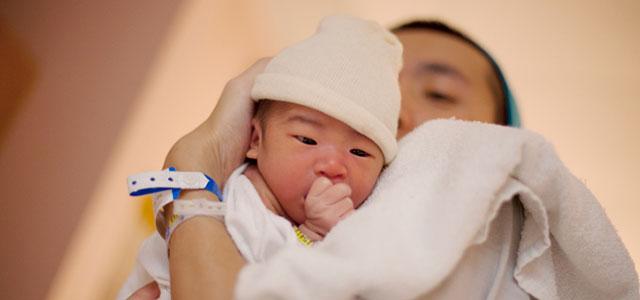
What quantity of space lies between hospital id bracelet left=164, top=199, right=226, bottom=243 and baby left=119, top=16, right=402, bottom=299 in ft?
0.06

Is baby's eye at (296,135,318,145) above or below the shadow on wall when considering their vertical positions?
below

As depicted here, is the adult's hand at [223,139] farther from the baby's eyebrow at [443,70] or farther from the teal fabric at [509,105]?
the teal fabric at [509,105]

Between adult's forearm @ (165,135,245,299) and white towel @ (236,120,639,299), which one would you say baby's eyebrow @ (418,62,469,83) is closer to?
white towel @ (236,120,639,299)

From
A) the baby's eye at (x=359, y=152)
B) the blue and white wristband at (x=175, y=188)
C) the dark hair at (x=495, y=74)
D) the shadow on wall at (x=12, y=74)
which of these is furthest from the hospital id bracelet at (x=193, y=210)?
the dark hair at (x=495, y=74)

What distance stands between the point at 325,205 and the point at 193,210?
180mm

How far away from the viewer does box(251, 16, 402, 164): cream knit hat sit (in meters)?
0.74

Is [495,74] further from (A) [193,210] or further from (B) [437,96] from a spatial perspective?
(A) [193,210]

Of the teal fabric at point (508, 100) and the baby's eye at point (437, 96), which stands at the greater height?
the baby's eye at point (437, 96)

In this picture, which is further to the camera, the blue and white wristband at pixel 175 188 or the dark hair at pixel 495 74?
the dark hair at pixel 495 74

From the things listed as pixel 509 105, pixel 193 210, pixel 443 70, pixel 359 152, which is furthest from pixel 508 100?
pixel 193 210

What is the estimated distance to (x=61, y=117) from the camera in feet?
4.13

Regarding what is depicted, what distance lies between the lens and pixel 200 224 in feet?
2.19

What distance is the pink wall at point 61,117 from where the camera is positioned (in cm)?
112

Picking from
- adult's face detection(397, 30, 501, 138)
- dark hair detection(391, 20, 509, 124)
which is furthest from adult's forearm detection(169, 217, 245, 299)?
dark hair detection(391, 20, 509, 124)
